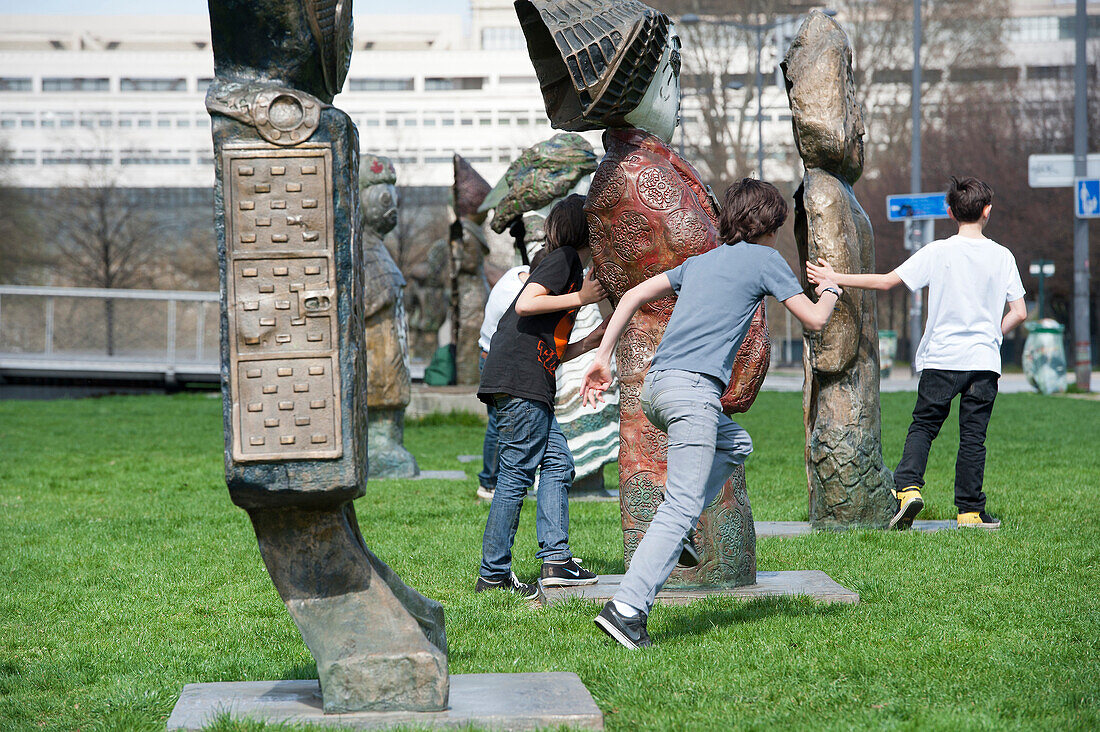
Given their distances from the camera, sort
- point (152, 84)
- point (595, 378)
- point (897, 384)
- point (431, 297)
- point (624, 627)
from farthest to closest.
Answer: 1. point (152, 84)
2. point (897, 384)
3. point (431, 297)
4. point (595, 378)
5. point (624, 627)

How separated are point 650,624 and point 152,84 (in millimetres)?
55236

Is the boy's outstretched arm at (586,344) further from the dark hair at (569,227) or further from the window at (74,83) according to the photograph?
the window at (74,83)

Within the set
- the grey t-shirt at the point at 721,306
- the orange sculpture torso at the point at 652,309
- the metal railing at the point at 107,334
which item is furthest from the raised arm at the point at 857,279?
the metal railing at the point at 107,334

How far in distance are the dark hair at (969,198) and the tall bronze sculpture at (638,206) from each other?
2.28 m

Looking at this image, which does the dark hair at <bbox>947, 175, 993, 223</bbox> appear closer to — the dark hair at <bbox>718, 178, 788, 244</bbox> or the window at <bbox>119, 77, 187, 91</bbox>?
the dark hair at <bbox>718, 178, 788, 244</bbox>

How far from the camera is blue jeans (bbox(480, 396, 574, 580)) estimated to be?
17.6 ft

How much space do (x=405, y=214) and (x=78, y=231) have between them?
1085 cm

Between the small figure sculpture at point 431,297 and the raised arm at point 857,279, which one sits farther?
the small figure sculpture at point 431,297

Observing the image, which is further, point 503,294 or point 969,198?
point 503,294

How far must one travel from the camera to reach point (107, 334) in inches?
975

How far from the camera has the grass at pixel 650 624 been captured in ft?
11.9

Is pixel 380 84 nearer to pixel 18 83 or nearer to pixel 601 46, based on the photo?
pixel 18 83

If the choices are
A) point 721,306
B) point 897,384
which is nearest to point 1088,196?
point 897,384

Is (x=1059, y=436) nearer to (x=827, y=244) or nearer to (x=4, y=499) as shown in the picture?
(x=827, y=244)
